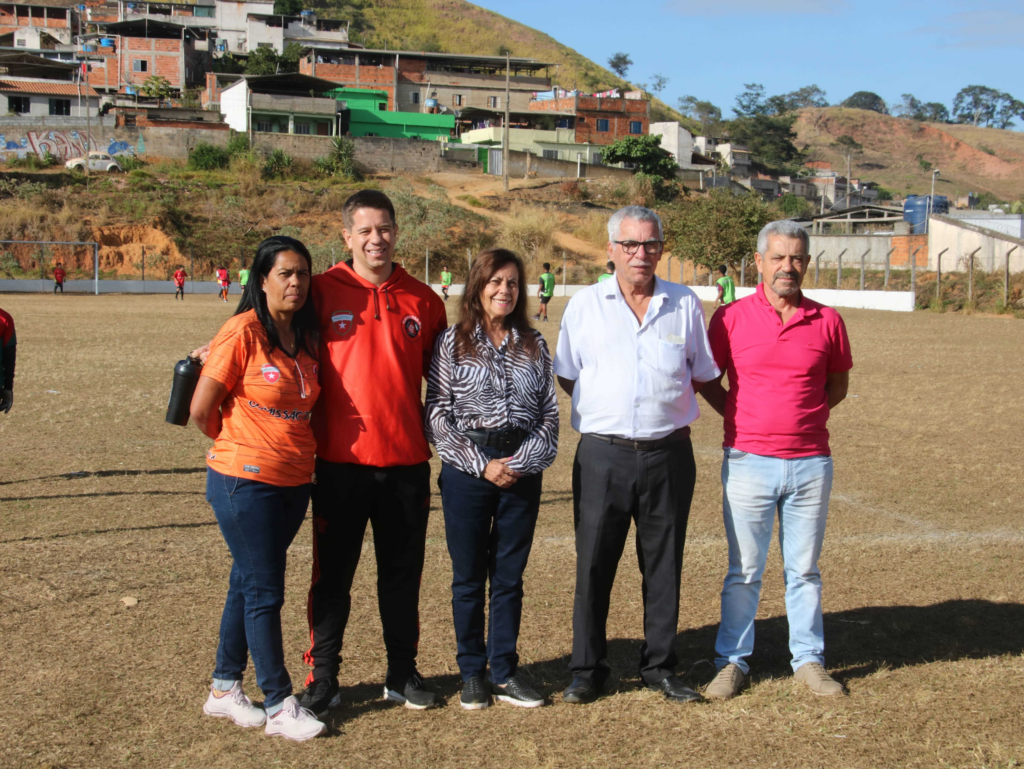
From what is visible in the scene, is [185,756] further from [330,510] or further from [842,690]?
[842,690]

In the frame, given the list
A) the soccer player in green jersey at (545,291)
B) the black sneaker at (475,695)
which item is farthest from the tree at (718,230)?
the black sneaker at (475,695)

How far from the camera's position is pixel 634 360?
145 inches

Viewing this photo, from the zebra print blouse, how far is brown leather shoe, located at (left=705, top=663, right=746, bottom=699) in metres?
1.16

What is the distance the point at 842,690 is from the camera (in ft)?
12.7

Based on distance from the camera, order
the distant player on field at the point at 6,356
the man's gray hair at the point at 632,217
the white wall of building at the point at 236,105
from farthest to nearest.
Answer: the white wall of building at the point at 236,105, the distant player on field at the point at 6,356, the man's gray hair at the point at 632,217

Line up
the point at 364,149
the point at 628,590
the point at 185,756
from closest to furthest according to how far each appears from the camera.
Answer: the point at 185,756 < the point at 628,590 < the point at 364,149

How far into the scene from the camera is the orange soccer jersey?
339 centimetres

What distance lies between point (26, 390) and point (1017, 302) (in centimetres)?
2932

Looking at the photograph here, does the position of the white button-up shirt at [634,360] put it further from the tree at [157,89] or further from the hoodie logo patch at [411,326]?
the tree at [157,89]

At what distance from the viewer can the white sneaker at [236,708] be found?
351 centimetres

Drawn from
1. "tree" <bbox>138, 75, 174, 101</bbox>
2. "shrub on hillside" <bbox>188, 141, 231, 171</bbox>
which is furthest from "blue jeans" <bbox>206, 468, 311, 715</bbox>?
"tree" <bbox>138, 75, 174, 101</bbox>

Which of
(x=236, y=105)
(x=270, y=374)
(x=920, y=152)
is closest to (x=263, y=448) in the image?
(x=270, y=374)

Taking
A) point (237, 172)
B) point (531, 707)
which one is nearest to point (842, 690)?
point (531, 707)

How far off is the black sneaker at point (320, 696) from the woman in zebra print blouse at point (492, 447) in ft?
1.66
